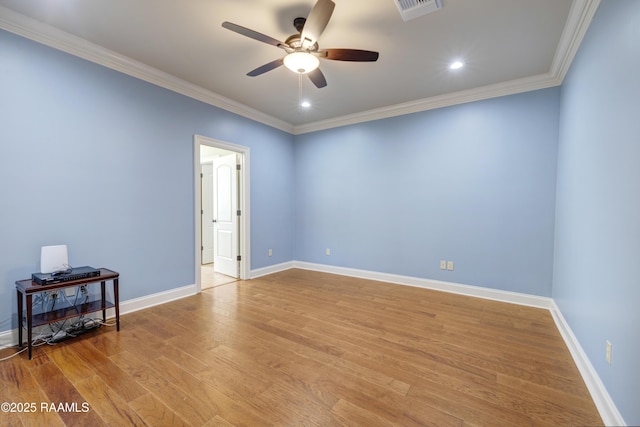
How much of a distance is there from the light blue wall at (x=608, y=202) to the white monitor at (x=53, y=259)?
4067mm

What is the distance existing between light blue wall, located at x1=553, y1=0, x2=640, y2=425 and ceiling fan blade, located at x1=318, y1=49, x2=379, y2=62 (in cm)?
153

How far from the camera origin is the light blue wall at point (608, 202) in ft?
4.47

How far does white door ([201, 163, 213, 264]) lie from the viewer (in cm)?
606

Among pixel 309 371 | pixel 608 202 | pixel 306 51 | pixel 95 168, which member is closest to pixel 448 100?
pixel 306 51

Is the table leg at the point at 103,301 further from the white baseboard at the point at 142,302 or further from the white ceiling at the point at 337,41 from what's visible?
the white ceiling at the point at 337,41

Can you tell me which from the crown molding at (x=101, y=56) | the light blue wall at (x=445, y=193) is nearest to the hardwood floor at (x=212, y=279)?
the light blue wall at (x=445, y=193)

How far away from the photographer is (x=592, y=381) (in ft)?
5.79

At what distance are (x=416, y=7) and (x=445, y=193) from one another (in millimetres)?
2502

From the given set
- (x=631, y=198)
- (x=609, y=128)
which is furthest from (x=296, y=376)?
(x=609, y=128)

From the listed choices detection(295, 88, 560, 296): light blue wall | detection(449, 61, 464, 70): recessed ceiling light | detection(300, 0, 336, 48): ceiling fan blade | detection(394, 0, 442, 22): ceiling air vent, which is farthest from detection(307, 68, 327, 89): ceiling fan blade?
detection(295, 88, 560, 296): light blue wall

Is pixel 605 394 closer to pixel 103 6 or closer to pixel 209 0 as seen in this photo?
pixel 209 0

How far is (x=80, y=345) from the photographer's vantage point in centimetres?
233

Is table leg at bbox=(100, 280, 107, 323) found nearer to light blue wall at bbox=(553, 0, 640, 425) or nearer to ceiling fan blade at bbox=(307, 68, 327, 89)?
ceiling fan blade at bbox=(307, 68, 327, 89)

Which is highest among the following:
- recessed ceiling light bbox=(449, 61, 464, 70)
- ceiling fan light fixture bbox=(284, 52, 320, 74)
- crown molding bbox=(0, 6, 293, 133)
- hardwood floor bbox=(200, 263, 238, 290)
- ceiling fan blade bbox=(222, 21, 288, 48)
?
recessed ceiling light bbox=(449, 61, 464, 70)
